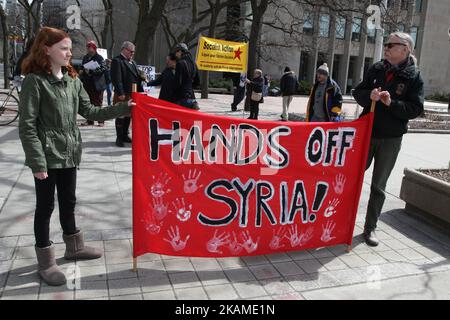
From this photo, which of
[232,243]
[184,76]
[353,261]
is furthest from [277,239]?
[184,76]

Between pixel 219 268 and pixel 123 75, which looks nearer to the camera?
pixel 219 268

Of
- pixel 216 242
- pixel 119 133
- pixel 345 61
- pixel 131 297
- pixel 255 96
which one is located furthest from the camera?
pixel 345 61

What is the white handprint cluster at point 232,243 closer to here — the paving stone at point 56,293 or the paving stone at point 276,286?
the paving stone at point 276,286

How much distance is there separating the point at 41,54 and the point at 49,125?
19.3 inches

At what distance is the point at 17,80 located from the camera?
8.77 meters

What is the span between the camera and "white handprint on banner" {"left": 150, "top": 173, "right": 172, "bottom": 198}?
11.0 ft

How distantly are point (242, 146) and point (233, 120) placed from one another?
0.22 meters

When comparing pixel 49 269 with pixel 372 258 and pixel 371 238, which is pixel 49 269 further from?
pixel 371 238

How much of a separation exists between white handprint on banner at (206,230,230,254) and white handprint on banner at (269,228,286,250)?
1.43ft

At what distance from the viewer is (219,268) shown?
3680mm

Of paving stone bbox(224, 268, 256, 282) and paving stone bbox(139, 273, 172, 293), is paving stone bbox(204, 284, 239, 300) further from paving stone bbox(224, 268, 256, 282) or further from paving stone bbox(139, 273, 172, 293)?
paving stone bbox(139, 273, 172, 293)

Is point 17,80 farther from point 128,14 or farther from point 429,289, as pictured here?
point 128,14

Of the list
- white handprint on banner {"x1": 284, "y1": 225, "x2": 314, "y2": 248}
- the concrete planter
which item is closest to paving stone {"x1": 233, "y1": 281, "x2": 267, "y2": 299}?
white handprint on banner {"x1": 284, "y1": 225, "x2": 314, "y2": 248}

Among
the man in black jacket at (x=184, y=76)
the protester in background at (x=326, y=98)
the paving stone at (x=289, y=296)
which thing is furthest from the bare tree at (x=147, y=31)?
the paving stone at (x=289, y=296)
